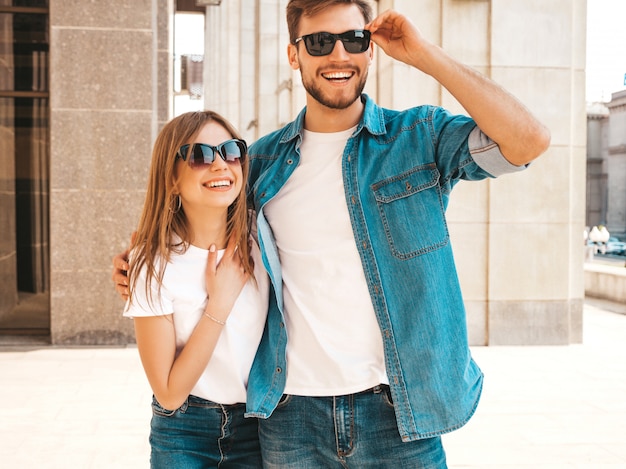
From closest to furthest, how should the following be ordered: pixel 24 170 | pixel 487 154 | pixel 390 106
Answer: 1. pixel 487 154
2. pixel 390 106
3. pixel 24 170

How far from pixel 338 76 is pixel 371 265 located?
2.12ft

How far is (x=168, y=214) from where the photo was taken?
2.40 metres

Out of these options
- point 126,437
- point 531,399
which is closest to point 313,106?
point 126,437

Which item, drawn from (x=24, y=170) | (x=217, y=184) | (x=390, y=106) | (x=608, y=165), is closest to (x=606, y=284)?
(x=390, y=106)

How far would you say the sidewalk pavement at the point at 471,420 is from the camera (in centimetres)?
496

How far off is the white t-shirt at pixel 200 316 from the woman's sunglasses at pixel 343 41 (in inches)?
29.7

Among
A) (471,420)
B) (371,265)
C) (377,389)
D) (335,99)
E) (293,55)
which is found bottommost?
(471,420)

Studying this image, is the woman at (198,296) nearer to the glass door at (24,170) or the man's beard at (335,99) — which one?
the man's beard at (335,99)

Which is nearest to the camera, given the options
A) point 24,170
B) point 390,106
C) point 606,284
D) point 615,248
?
point 390,106

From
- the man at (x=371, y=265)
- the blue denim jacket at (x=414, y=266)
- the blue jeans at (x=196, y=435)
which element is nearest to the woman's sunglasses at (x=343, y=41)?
the man at (x=371, y=265)

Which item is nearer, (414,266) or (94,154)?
(414,266)

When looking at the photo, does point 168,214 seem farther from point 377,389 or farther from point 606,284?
point 606,284

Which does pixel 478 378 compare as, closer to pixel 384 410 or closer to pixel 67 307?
pixel 384 410

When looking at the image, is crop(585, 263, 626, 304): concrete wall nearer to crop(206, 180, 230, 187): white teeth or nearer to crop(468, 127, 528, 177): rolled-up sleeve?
crop(468, 127, 528, 177): rolled-up sleeve
